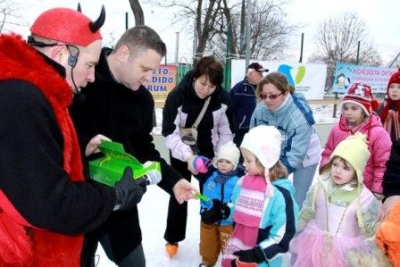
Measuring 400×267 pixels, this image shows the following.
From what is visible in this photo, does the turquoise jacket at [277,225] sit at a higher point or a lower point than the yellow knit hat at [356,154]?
lower

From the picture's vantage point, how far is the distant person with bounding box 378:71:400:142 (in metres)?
3.91

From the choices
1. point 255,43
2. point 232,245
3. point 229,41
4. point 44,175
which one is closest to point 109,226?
point 232,245

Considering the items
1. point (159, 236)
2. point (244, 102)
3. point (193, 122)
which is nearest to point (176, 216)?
point (159, 236)

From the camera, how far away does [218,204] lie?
3.00m

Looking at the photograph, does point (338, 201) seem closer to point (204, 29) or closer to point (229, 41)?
point (229, 41)

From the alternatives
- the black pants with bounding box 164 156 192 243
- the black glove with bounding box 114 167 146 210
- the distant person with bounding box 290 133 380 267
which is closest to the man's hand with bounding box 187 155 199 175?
the black pants with bounding box 164 156 192 243

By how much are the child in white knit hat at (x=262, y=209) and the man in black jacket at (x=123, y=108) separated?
472mm

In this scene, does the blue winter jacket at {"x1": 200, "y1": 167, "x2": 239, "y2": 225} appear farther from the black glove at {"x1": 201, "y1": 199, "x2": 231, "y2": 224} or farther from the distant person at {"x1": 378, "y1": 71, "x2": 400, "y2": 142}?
the distant person at {"x1": 378, "y1": 71, "x2": 400, "y2": 142}

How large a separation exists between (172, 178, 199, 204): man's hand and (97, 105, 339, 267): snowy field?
1.26 metres

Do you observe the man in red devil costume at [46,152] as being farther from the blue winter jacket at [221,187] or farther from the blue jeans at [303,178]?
the blue jeans at [303,178]

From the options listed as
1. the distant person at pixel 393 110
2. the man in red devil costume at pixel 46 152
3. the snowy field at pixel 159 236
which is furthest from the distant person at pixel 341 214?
the man in red devil costume at pixel 46 152

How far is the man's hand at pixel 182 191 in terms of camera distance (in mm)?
2244

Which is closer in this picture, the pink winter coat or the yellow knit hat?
the yellow knit hat

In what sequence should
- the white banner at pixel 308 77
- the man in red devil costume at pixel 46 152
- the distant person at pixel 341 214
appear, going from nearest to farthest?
the man in red devil costume at pixel 46 152, the distant person at pixel 341 214, the white banner at pixel 308 77
